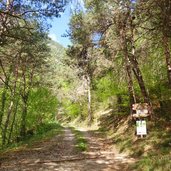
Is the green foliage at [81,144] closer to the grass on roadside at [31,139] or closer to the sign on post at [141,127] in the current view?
the grass on roadside at [31,139]

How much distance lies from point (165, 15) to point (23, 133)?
2081 centimetres

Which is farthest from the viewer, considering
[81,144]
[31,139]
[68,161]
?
[31,139]

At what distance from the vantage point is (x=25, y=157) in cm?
1377

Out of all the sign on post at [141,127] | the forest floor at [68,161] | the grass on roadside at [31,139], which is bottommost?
the forest floor at [68,161]

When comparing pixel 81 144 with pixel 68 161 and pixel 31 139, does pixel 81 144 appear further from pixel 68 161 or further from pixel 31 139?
pixel 31 139

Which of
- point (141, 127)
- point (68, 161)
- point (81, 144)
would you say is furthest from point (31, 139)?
point (141, 127)

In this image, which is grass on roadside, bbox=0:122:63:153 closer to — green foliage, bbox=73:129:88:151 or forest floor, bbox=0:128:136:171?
green foliage, bbox=73:129:88:151

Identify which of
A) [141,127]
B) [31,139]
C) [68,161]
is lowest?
[68,161]

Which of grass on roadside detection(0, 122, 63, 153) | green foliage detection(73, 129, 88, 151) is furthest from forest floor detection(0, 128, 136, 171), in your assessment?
grass on roadside detection(0, 122, 63, 153)

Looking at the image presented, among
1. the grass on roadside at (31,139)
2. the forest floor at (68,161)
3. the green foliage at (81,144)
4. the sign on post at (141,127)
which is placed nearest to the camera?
the forest floor at (68,161)

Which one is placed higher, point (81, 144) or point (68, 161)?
point (81, 144)

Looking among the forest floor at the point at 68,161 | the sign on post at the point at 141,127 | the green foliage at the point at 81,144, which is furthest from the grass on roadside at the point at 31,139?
the sign on post at the point at 141,127

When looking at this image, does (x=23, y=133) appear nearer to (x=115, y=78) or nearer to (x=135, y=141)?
(x=115, y=78)

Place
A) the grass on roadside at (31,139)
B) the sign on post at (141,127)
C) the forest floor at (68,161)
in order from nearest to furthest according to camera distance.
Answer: the forest floor at (68,161)
the sign on post at (141,127)
the grass on roadside at (31,139)
